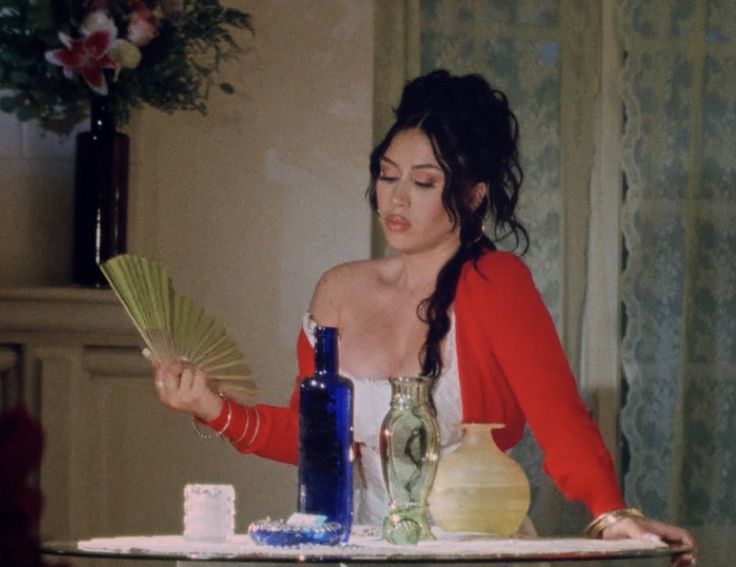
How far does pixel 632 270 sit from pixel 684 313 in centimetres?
14

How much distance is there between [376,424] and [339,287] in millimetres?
293

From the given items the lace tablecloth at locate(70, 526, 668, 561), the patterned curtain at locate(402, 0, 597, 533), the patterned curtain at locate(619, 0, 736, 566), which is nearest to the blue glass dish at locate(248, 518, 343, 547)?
the lace tablecloth at locate(70, 526, 668, 561)

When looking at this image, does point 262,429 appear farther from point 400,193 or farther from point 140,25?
point 140,25

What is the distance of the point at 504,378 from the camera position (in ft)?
6.87

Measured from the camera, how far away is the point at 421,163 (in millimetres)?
2098

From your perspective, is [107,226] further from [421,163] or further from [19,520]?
[19,520]

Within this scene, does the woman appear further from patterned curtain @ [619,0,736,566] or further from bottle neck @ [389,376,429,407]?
patterned curtain @ [619,0,736,566]

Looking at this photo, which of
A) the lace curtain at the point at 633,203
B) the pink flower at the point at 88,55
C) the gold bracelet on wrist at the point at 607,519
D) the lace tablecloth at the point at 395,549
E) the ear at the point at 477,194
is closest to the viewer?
the lace tablecloth at the point at 395,549

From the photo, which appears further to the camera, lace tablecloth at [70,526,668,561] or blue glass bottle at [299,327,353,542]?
blue glass bottle at [299,327,353,542]

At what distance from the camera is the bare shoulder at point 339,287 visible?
7.29 feet

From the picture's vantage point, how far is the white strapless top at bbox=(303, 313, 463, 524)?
2043 mm

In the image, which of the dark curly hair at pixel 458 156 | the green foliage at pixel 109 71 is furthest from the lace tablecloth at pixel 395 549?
the green foliage at pixel 109 71

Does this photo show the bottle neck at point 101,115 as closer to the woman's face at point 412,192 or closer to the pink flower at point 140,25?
the pink flower at point 140,25

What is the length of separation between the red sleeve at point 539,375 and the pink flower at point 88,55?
767mm
